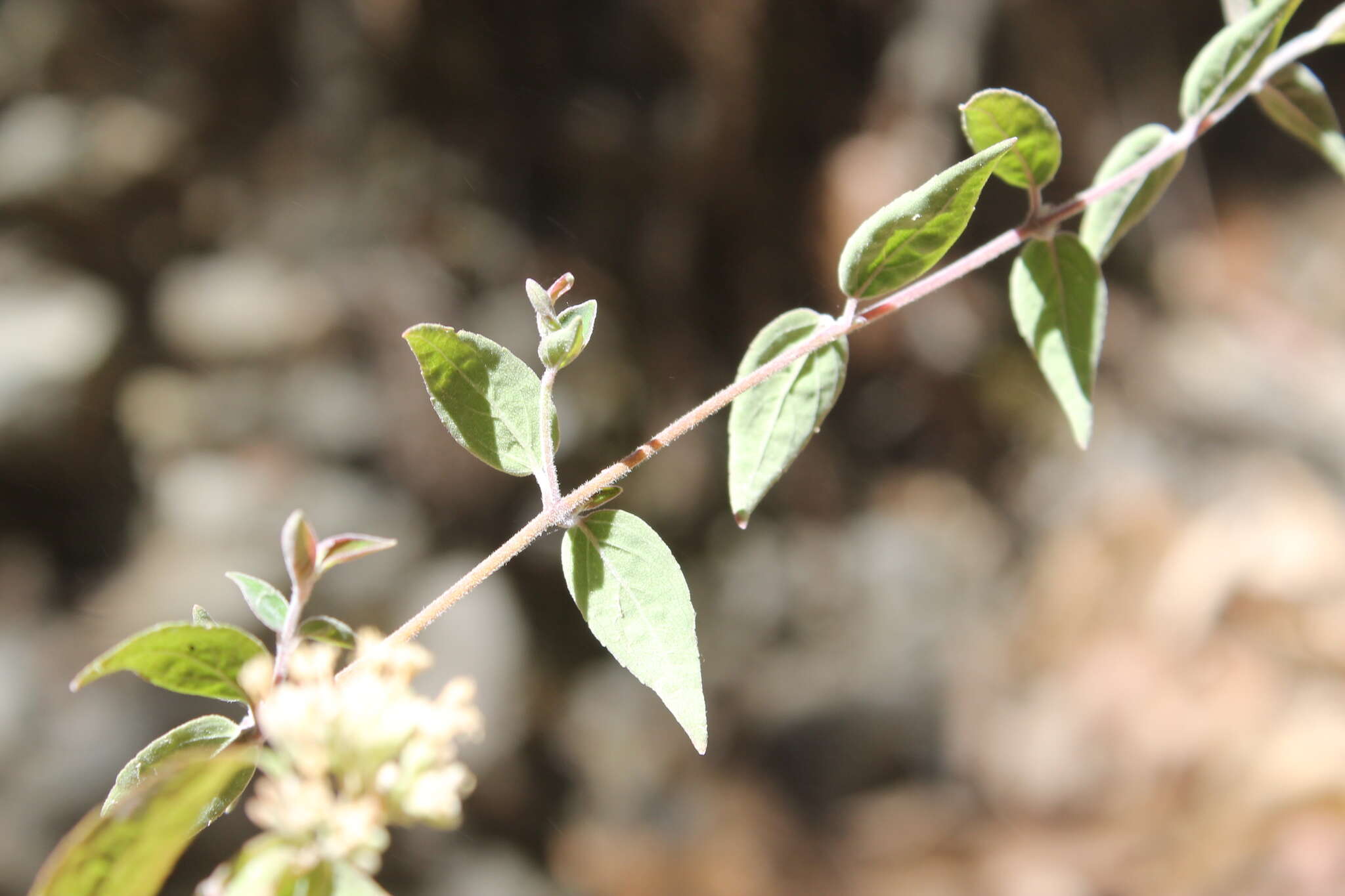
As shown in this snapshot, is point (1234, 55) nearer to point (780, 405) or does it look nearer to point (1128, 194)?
point (1128, 194)

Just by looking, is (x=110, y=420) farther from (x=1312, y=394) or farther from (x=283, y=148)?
(x=1312, y=394)

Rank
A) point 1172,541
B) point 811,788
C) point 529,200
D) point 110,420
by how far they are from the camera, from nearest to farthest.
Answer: point 110,420 < point 529,200 < point 811,788 < point 1172,541

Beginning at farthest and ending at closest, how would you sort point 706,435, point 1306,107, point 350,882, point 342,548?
point 706,435 < point 1306,107 < point 342,548 < point 350,882

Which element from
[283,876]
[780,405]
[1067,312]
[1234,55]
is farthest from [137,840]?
[1234,55]

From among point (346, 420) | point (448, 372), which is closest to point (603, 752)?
point (346, 420)

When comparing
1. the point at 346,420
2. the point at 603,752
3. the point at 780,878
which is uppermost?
the point at 346,420
